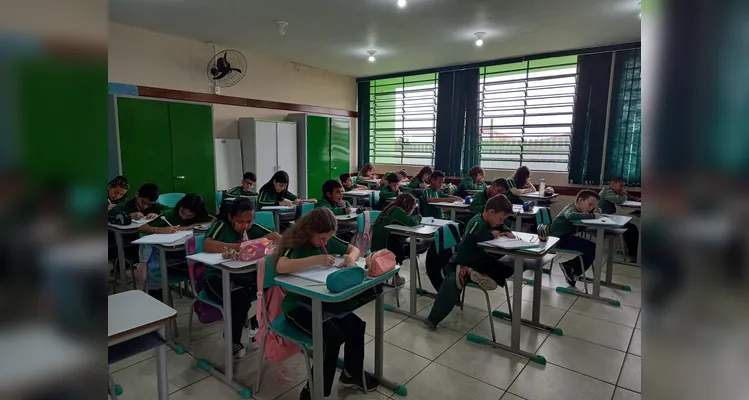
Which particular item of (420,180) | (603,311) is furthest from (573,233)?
(420,180)

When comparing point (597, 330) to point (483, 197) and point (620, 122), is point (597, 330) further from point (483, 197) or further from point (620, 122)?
point (620, 122)

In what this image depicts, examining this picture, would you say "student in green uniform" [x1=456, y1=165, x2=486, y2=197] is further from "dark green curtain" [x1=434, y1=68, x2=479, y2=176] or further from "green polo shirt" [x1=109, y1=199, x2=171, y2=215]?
"green polo shirt" [x1=109, y1=199, x2=171, y2=215]

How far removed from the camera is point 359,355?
87.5 inches

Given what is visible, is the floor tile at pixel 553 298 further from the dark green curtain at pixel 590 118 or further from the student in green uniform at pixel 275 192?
→ the dark green curtain at pixel 590 118

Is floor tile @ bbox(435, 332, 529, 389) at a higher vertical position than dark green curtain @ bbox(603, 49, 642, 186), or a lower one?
lower

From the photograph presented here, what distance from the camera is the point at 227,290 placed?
2238 millimetres

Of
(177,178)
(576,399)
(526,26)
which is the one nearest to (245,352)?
(576,399)

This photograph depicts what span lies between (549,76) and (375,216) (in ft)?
13.9

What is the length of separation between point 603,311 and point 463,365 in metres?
1.62

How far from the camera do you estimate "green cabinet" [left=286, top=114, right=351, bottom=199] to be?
7000 millimetres

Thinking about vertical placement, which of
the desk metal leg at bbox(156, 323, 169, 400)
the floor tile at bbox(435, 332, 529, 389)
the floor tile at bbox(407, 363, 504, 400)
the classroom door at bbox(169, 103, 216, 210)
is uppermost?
the classroom door at bbox(169, 103, 216, 210)

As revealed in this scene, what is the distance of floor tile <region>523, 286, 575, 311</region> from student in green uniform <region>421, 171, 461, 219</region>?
1.44 meters

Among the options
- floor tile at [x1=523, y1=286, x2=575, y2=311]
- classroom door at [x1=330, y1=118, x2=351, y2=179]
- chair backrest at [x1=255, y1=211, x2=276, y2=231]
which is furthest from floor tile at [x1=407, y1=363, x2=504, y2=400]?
classroom door at [x1=330, y1=118, x2=351, y2=179]
